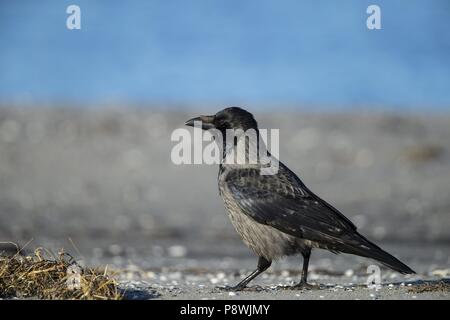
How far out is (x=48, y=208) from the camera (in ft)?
69.2

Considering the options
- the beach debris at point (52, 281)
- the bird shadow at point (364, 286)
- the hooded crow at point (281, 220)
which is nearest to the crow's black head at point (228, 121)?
the hooded crow at point (281, 220)

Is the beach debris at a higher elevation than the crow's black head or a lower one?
lower

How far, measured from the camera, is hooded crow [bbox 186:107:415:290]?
29.1ft

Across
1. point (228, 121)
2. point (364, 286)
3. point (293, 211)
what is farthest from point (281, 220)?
point (228, 121)

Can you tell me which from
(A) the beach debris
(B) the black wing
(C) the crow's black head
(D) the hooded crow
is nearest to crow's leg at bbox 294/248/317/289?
(D) the hooded crow

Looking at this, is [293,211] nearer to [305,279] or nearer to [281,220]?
[281,220]

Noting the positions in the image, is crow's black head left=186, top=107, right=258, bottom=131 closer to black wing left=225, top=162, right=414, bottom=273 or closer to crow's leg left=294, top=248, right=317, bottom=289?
black wing left=225, top=162, right=414, bottom=273

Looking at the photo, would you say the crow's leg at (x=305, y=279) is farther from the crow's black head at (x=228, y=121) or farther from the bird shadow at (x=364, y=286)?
the crow's black head at (x=228, y=121)

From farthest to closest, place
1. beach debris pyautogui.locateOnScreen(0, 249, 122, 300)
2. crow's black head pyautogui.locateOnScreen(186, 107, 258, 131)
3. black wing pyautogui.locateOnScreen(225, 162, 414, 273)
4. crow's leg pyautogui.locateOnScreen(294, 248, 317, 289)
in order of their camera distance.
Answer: crow's black head pyautogui.locateOnScreen(186, 107, 258, 131)
crow's leg pyautogui.locateOnScreen(294, 248, 317, 289)
black wing pyautogui.locateOnScreen(225, 162, 414, 273)
beach debris pyautogui.locateOnScreen(0, 249, 122, 300)

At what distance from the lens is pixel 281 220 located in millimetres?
8953

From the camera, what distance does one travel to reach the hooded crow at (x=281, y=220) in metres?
8.86
